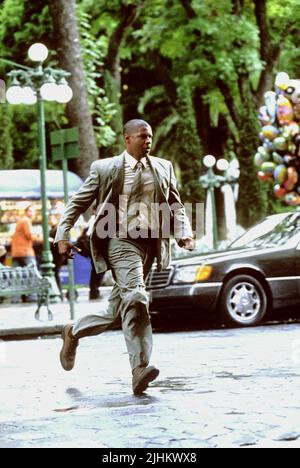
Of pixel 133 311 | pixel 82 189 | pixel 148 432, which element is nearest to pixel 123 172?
pixel 82 189

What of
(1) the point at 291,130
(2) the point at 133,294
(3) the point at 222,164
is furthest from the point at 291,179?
(2) the point at 133,294

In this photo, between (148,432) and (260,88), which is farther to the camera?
(260,88)

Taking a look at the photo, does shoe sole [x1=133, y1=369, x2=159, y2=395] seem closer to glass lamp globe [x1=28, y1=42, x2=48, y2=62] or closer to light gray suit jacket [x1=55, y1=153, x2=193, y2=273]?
light gray suit jacket [x1=55, y1=153, x2=193, y2=273]

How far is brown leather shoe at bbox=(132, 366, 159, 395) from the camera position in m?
7.83

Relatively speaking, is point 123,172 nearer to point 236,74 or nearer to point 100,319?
point 100,319

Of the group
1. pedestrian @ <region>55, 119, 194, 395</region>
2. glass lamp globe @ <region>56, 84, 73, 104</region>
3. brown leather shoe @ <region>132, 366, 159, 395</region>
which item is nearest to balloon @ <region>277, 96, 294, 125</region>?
glass lamp globe @ <region>56, 84, 73, 104</region>

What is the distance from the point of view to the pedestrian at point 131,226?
806 cm

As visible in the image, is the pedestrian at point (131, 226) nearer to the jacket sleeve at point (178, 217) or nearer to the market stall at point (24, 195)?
the jacket sleeve at point (178, 217)

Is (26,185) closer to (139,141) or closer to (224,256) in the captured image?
(224,256)

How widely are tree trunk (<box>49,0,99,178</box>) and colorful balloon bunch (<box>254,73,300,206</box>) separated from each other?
3635 mm

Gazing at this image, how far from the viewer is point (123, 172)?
8.21 m

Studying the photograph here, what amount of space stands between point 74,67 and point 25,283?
8796 millimetres

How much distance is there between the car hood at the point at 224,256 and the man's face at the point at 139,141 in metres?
6.42
